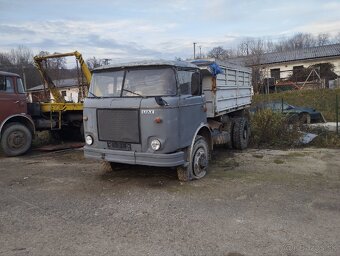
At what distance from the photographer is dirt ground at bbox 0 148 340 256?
4434mm

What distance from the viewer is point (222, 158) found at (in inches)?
383

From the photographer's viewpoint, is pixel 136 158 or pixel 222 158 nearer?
pixel 136 158

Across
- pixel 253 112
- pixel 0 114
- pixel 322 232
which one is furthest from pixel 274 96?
pixel 322 232

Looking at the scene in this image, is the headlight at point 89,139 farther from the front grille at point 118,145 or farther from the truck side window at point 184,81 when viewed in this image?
the truck side window at point 184,81

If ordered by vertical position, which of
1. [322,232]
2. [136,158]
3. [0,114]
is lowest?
[322,232]

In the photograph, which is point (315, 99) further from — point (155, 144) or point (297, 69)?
point (155, 144)

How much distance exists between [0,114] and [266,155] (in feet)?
25.1

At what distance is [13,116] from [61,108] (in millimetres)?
1878

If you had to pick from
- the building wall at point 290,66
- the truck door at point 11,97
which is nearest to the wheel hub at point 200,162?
the truck door at point 11,97

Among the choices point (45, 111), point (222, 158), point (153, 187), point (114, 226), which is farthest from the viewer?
point (45, 111)

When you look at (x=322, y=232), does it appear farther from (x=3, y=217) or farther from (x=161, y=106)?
(x=3, y=217)

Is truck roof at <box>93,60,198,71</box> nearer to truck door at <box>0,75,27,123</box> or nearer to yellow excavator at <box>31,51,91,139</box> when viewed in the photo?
truck door at <box>0,75,27,123</box>

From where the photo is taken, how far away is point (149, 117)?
643 cm

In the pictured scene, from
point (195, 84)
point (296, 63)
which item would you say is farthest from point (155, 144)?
point (296, 63)
